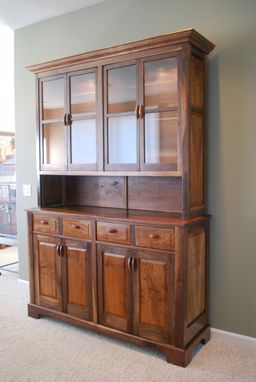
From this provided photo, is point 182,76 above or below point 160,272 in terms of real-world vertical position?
above

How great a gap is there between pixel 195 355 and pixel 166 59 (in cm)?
209

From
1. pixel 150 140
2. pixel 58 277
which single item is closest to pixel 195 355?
pixel 58 277

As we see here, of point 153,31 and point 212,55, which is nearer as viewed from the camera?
point 212,55

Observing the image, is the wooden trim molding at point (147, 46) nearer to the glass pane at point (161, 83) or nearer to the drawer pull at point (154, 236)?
the glass pane at point (161, 83)

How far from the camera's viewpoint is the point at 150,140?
2715 millimetres

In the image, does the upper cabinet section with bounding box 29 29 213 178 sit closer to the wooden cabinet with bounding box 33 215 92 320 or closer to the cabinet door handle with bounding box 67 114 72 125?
the cabinet door handle with bounding box 67 114 72 125

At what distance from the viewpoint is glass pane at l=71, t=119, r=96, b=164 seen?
9.90 feet

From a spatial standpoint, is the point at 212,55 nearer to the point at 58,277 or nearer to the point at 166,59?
the point at 166,59

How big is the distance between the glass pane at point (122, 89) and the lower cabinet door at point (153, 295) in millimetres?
1100

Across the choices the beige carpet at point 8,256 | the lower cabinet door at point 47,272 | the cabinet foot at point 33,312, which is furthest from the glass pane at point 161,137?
the beige carpet at point 8,256

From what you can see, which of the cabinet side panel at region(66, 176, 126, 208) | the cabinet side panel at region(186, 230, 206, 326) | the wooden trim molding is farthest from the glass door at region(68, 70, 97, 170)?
the cabinet side panel at region(186, 230, 206, 326)

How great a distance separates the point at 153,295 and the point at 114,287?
1.09 feet

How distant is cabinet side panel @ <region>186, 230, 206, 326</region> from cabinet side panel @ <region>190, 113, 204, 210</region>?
25 centimetres

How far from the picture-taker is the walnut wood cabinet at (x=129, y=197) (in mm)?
2525
